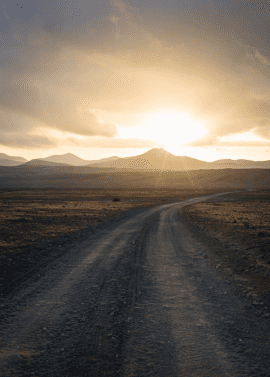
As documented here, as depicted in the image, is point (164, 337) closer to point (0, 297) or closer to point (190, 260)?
point (0, 297)

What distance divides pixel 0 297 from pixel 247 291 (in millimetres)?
9566

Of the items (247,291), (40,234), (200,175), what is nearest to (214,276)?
(247,291)

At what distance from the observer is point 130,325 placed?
6516 millimetres

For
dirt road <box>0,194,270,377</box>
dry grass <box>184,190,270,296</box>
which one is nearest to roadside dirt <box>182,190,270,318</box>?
dry grass <box>184,190,270,296</box>

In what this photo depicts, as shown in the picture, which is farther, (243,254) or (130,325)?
(243,254)

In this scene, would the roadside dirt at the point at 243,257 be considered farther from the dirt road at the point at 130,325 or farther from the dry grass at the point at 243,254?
the dirt road at the point at 130,325

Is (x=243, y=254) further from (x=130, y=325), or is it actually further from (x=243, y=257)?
(x=130, y=325)

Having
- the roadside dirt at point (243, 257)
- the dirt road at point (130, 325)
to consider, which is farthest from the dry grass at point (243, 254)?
the dirt road at point (130, 325)

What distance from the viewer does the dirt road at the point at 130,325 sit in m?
5.03

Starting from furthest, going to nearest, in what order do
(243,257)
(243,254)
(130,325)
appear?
(243,254), (243,257), (130,325)

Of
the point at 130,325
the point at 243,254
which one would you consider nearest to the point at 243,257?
the point at 243,254

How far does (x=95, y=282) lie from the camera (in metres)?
9.67

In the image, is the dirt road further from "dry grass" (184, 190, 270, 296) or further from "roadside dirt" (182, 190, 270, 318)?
"dry grass" (184, 190, 270, 296)

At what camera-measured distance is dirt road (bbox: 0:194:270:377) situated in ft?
16.5
